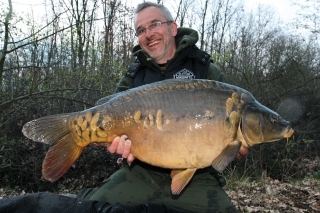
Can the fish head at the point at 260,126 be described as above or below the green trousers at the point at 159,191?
above

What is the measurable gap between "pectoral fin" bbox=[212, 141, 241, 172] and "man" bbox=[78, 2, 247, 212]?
0.91ft

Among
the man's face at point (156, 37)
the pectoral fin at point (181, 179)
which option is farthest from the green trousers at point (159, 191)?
the man's face at point (156, 37)

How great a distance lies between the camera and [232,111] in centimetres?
210

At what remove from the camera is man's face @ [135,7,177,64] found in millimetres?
3039

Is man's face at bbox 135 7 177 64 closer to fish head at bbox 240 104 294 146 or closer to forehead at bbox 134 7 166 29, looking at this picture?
forehead at bbox 134 7 166 29

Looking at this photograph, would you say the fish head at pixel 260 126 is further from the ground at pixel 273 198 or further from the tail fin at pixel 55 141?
the ground at pixel 273 198

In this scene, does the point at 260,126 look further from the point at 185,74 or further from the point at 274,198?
the point at 274,198

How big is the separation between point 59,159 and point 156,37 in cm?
140

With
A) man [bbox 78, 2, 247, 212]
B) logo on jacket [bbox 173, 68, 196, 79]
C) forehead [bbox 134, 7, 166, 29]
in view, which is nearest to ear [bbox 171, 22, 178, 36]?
man [bbox 78, 2, 247, 212]

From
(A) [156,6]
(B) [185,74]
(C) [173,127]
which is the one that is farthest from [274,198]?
(C) [173,127]

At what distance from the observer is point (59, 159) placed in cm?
207

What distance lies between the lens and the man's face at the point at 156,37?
3039 millimetres

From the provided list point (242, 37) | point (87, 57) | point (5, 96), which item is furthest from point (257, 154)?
point (242, 37)

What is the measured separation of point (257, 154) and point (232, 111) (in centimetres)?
621
